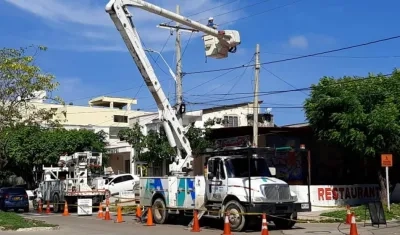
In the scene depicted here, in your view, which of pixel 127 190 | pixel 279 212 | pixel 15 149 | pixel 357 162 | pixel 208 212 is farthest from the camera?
pixel 15 149

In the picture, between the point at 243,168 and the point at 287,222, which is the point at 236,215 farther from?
the point at 287,222

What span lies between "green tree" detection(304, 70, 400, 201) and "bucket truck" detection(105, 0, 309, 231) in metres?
6.91

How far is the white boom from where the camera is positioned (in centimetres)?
2205

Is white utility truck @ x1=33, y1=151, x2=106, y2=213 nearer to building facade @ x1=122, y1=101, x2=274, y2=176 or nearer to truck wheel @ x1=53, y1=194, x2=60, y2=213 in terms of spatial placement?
truck wheel @ x1=53, y1=194, x2=60, y2=213

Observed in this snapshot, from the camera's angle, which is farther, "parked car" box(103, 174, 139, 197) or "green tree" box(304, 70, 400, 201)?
"parked car" box(103, 174, 139, 197)

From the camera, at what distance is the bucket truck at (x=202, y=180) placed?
63.2 feet

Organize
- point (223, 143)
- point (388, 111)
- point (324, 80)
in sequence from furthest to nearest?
point (223, 143) → point (324, 80) → point (388, 111)

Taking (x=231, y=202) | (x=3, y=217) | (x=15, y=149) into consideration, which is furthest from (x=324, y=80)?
(x=15, y=149)

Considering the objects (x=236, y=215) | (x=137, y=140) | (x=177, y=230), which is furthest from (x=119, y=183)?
(x=236, y=215)

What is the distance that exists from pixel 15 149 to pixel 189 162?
29238mm

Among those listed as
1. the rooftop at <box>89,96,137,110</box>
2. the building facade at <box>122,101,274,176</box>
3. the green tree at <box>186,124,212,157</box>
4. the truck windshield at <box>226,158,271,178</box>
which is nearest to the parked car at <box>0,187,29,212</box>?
the building facade at <box>122,101,274,176</box>

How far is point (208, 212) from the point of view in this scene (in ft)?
67.7

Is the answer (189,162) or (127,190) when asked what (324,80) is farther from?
(127,190)

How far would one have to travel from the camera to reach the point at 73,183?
3297cm
